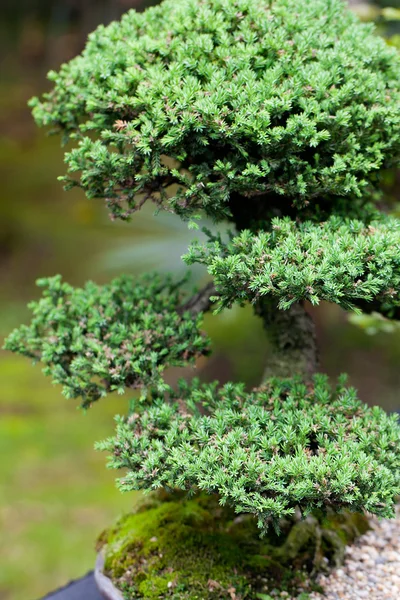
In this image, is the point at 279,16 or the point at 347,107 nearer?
the point at 347,107

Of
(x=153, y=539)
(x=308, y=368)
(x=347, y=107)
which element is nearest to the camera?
(x=347, y=107)

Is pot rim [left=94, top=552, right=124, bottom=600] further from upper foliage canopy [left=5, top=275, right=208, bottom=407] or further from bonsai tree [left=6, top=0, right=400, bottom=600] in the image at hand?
upper foliage canopy [left=5, top=275, right=208, bottom=407]

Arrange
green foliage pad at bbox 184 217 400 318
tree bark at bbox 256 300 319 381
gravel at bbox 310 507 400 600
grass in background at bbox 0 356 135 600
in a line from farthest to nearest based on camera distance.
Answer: grass in background at bbox 0 356 135 600 < tree bark at bbox 256 300 319 381 < gravel at bbox 310 507 400 600 < green foliage pad at bbox 184 217 400 318

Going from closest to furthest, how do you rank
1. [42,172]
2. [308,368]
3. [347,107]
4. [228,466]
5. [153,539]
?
[228,466]
[347,107]
[153,539]
[308,368]
[42,172]

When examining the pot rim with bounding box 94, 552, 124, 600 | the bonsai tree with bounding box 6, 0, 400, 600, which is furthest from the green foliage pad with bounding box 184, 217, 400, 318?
the pot rim with bounding box 94, 552, 124, 600

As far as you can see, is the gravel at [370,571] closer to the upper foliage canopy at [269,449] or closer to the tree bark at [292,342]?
the upper foliage canopy at [269,449]

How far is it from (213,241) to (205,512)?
0.91m

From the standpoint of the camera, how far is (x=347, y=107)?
5.01 ft

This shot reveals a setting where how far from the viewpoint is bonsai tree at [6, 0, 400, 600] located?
140cm

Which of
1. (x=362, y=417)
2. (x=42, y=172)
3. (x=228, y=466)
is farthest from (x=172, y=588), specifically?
(x=42, y=172)

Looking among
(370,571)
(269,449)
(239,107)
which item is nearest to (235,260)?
(239,107)

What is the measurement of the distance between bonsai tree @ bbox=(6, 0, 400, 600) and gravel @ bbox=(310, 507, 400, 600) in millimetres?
74

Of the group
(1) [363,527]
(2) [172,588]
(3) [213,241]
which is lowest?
(1) [363,527]

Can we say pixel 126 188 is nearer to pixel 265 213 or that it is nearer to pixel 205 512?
pixel 265 213
